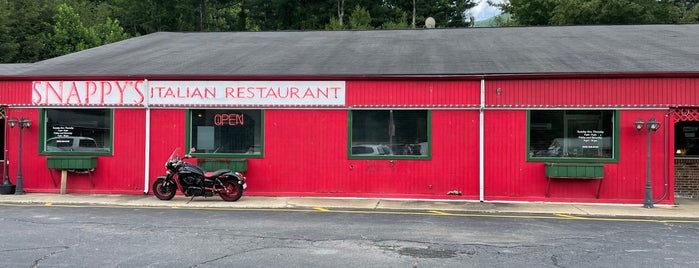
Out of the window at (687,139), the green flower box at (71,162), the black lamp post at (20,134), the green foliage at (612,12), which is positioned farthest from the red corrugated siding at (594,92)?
the green foliage at (612,12)

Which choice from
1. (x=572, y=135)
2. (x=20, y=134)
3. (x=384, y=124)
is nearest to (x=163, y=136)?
(x=20, y=134)

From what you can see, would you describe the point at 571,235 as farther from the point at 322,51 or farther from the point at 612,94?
the point at 322,51

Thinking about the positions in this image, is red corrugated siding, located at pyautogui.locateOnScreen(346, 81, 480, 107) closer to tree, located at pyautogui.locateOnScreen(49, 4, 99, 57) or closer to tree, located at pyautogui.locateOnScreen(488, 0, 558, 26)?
tree, located at pyautogui.locateOnScreen(488, 0, 558, 26)

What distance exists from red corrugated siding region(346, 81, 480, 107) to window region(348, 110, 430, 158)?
265mm

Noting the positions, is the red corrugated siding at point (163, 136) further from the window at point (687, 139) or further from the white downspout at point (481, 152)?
the window at point (687, 139)

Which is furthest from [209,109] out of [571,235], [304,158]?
[571,235]

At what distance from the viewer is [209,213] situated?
11.3 metres

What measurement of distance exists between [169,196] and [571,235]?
28.8ft

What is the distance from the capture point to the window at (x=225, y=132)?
46.9 ft

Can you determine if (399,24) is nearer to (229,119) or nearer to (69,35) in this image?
(69,35)

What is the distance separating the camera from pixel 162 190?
13.2 meters

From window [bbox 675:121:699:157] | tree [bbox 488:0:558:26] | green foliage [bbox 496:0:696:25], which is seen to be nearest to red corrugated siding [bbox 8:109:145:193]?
window [bbox 675:121:699:157]

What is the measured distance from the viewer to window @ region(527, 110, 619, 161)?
1330 cm

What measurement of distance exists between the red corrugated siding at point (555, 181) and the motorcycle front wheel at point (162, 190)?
24.5 ft
